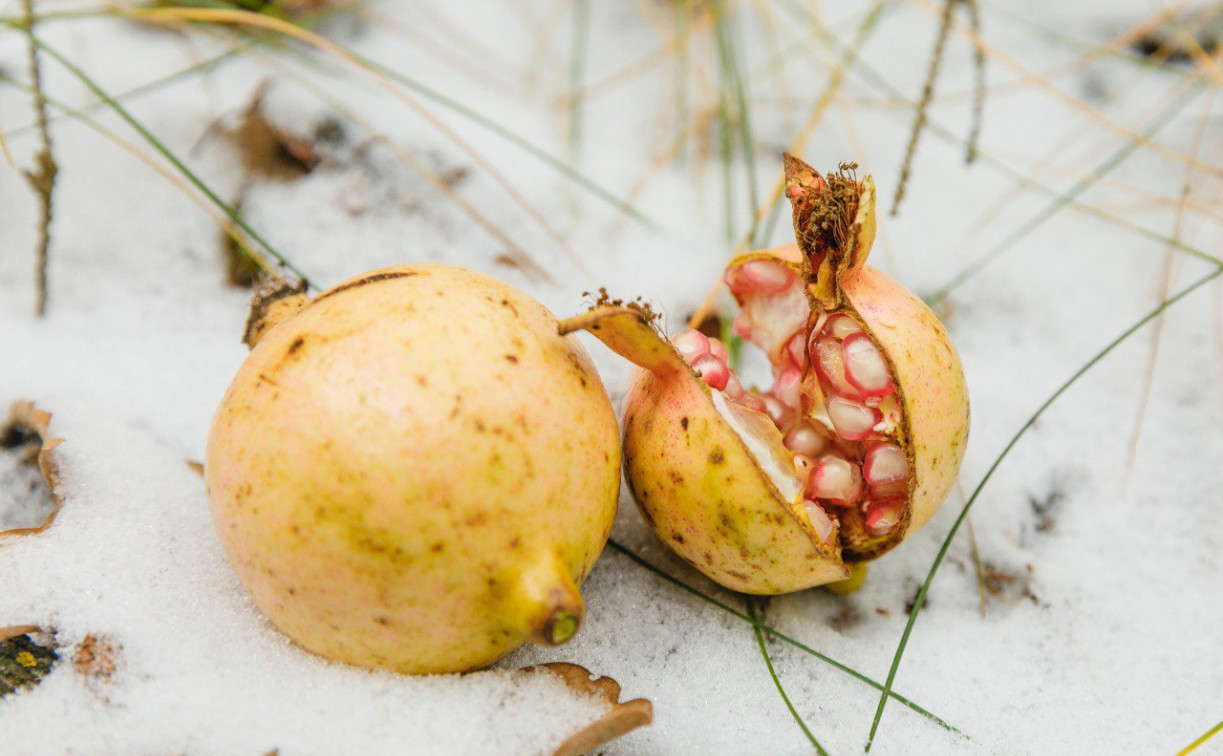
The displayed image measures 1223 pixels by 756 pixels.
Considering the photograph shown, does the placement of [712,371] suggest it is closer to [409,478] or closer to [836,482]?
[836,482]

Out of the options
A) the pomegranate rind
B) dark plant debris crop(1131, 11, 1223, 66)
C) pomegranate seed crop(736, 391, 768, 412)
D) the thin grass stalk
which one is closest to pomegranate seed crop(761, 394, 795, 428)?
pomegranate seed crop(736, 391, 768, 412)

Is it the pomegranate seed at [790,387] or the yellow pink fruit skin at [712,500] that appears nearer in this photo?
the yellow pink fruit skin at [712,500]

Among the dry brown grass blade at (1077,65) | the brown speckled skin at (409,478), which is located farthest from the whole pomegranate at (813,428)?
the dry brown grass blade at (1077,65)

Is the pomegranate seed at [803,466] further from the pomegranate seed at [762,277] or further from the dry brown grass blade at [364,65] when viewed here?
the dry brown grass blade at [364,65]

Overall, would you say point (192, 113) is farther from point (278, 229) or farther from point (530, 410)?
point (530, 410)

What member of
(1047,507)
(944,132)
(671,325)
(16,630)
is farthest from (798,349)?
(16,630)

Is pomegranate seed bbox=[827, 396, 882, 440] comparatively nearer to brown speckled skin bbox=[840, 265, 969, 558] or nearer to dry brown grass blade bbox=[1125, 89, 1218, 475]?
brown speckled skin bbox=[840, 265, 969, 558]

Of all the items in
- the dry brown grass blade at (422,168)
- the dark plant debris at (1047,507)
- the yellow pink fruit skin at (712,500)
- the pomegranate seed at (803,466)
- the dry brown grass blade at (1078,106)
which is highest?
the dry brown grass blade at (1078,106)
